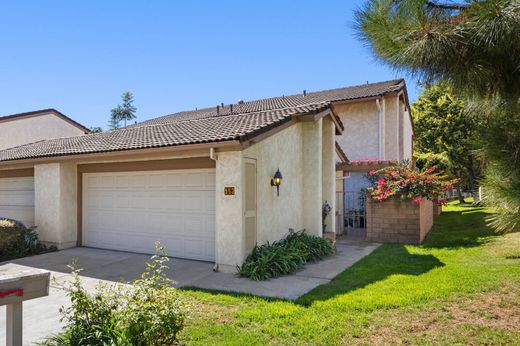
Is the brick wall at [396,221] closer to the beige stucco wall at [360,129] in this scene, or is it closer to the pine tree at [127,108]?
→ the beige stucco wall at [360,129]

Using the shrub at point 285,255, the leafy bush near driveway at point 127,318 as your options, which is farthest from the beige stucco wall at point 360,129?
the leafy bush near driveway at point 127,318

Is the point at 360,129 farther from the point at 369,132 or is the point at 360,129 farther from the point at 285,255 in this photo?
the point at 285,255

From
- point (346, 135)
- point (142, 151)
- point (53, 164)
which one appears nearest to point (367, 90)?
point (346, 135)

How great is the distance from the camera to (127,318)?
416 cm

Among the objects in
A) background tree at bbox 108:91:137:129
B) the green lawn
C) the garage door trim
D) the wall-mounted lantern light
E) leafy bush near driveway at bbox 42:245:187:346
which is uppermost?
background tree at bbox 108:91:137:129

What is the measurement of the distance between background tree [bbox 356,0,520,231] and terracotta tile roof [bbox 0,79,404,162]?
12.2ft

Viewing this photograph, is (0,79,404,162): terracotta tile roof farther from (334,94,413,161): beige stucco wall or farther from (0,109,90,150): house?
(0,109,90,150): house

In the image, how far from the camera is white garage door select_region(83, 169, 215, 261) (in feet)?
32.2

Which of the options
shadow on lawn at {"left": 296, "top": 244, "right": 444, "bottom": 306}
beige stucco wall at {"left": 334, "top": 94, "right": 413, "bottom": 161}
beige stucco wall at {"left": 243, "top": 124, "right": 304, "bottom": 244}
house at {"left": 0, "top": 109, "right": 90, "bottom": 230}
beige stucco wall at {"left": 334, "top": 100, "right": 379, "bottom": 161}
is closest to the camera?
shadow on lawn at {"left": 296, "top": 244, "right": 444, "bottom": 306}

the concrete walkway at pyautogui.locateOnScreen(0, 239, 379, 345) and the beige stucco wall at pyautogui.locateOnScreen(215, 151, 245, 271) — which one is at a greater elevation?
the beige stucco wall at pyautogui.locateOnScreen(215, 151, 245, 271)

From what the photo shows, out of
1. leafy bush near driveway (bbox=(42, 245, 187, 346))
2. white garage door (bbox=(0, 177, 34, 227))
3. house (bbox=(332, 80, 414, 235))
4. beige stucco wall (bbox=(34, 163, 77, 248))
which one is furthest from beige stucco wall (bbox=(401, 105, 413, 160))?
leafy bush near driveway (bbox=(42, 245, 187, 346))

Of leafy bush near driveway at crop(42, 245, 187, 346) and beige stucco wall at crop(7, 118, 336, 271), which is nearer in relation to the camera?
leafy bush near driveway at crop(42, 245, 187, 346)

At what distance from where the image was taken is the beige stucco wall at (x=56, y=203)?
11.7 meters

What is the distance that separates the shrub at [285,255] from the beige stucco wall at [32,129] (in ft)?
64.1
